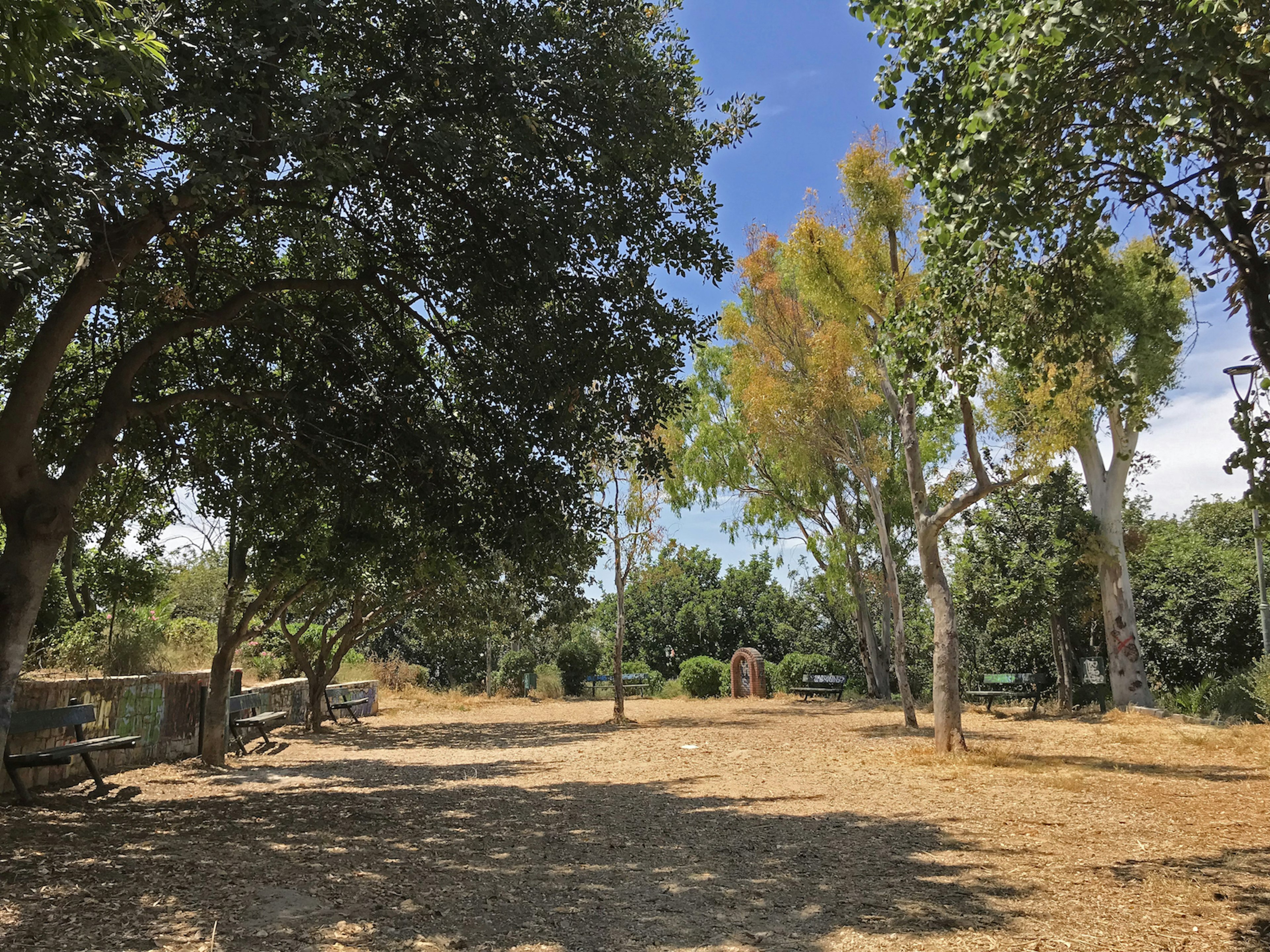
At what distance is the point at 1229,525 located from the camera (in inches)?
1105

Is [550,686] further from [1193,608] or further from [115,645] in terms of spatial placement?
[1193,608]

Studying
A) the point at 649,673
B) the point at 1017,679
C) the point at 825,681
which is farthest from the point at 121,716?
the point at 649,673

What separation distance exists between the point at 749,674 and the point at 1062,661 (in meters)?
10.7

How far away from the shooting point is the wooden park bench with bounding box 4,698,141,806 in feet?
24.9

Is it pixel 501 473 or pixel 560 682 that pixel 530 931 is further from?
pixel 560 682

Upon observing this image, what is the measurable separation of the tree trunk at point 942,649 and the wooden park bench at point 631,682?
20.6m

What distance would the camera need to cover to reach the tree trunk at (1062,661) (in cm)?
1833

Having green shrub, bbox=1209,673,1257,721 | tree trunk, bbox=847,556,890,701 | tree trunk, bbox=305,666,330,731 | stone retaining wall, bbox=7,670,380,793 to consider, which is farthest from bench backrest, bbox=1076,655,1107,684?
stone retaining wall, bbox=7,670,380,793

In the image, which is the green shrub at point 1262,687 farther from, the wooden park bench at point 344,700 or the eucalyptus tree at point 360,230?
the wooden park bench at point 344,700

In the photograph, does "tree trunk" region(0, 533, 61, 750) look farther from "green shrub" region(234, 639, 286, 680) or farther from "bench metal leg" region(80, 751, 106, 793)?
"green shrub" region(234, 639, 286, 680)

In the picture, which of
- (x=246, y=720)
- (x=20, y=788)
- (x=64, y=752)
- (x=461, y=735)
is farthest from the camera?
(x=461, y=735)

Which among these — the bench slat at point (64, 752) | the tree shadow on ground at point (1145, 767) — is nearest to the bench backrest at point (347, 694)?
the bench slat at point (64, 752)

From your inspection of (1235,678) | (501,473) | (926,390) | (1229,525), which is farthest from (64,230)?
(1229,525)

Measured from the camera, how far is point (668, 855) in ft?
20.0
